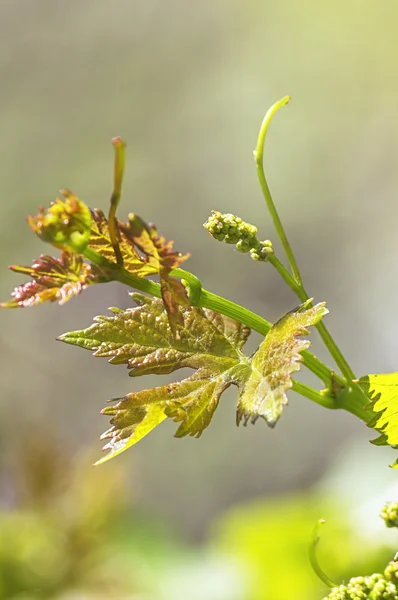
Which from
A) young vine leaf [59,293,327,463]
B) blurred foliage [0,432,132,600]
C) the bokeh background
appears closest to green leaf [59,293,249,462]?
young vine leaf [59,293,327,463]

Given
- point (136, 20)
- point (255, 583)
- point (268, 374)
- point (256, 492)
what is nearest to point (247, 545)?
point (255, 583)

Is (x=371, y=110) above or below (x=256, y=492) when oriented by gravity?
above

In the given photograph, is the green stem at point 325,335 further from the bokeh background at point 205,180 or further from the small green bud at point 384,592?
the bokeh background at point 205,180

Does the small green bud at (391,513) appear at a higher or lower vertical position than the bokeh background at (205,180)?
lower

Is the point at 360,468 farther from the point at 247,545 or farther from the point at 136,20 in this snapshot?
the point at 136,20

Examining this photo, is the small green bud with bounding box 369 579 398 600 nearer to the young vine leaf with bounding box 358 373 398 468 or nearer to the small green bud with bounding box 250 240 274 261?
the young vine leaf with bounding box 358 373 398 468

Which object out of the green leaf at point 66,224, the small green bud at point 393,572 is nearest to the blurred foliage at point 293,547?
the small green bud at point 393,572
